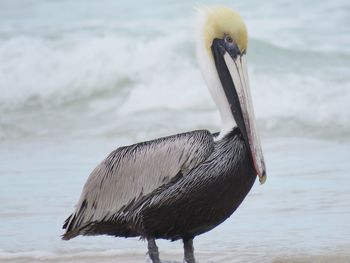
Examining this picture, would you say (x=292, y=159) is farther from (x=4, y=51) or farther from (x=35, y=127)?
(x=4, y=51)

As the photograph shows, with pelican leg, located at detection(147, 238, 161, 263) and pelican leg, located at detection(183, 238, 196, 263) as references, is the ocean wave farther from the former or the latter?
pelican leg, located at detection(147, 238, 161, 263)

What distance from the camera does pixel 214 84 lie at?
6.52 m

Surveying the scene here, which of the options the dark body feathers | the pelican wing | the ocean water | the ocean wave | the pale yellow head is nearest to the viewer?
the dark body feathers

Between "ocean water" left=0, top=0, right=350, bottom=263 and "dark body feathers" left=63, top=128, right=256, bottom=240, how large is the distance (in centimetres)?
103

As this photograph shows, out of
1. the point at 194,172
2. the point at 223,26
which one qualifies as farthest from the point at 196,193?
the point at 223,26

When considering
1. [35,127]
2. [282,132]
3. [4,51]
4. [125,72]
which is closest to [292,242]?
[282,132]

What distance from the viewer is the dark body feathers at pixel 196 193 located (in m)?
6.25

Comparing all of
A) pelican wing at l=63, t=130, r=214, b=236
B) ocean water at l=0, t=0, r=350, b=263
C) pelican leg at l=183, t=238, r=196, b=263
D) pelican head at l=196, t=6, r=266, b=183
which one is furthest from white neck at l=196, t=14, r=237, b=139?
ocean water at l=0, t=0, r=350, b=263

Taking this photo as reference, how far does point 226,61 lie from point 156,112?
750cm

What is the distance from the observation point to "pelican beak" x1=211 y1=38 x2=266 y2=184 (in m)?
6.37

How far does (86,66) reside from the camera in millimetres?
16734

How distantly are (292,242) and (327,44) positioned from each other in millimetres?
9672

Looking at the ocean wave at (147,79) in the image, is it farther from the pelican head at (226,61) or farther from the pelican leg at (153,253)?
the pelican leg at (153,253)

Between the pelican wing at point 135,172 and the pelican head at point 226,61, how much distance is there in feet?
0.65
